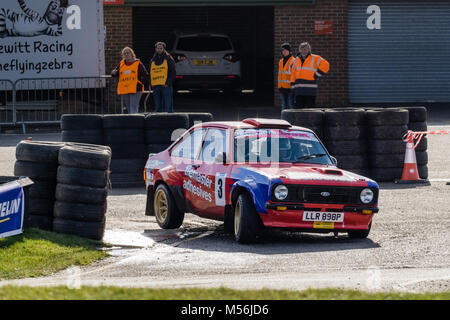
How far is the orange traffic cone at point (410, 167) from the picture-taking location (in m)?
17.5

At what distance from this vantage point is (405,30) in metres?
30.5

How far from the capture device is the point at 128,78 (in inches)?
861

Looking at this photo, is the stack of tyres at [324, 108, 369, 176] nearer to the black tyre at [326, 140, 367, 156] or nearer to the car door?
the black tyre at [326, 140, 367, 156]

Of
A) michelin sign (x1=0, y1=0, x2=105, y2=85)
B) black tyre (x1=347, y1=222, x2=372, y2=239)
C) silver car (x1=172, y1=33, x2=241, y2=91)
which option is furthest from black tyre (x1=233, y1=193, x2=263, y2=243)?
silver car (x1=172, y1=33, x2=241, y2=91)

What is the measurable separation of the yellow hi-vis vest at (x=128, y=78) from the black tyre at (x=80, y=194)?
390 inches

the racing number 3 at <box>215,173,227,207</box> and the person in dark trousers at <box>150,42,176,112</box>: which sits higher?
the person in dark trousers at <box>150,42,176,112</box>

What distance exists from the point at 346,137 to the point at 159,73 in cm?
645

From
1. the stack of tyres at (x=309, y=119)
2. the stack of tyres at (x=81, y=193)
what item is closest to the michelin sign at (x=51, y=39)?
the stack of tyres at (x=309, y=119)

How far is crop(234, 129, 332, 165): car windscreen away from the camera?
1259 cm

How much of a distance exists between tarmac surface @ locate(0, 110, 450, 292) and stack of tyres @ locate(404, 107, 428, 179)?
2.66m
